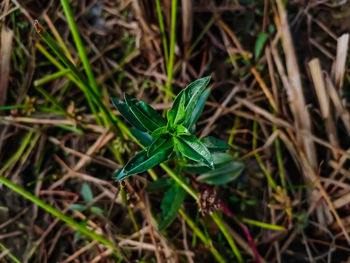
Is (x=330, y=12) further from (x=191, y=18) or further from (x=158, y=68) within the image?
(x=158, y=68)

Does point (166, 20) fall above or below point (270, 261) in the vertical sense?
above

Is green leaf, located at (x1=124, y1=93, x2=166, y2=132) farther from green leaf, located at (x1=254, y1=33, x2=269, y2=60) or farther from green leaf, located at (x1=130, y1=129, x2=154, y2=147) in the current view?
green leaf, located at (x1=254, y1=33, x2=269, y2=60)

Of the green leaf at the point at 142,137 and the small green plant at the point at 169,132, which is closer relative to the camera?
the small green plant at the point at 169,132

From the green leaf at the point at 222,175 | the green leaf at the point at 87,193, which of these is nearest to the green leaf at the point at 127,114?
the green leaf at the point at 222,175

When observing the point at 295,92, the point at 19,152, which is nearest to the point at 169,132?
the point at 295,92

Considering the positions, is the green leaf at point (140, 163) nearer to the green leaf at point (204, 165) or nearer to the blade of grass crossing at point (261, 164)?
the green leaf at point (204, 165)

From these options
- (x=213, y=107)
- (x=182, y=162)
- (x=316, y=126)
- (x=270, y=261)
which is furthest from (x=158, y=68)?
(x=270, y=261)

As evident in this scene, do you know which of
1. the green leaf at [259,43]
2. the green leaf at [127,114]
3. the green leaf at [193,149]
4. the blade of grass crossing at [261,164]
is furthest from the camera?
the green leaf at [259,43]

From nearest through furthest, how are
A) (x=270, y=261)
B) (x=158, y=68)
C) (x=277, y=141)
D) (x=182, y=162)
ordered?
(x=182, y=162) < (x=270, y=261) < (x=277, y=141) < (x=158, y=68)
